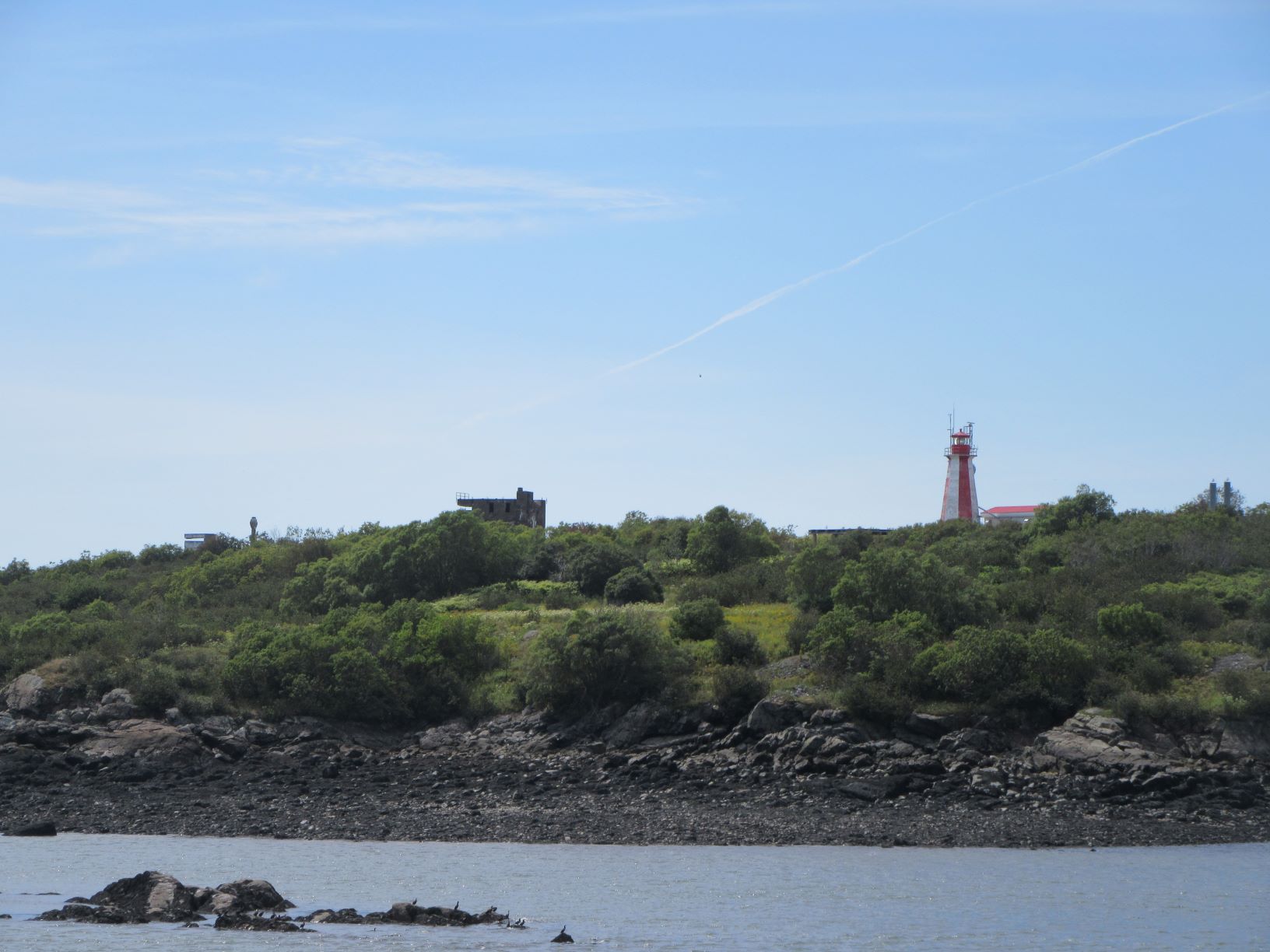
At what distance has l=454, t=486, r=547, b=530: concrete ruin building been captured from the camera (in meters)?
92.2

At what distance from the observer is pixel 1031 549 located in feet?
193

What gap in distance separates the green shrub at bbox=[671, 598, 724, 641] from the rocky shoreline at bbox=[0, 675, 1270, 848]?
6342 mm

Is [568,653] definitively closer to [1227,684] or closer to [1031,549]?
[1227,684]

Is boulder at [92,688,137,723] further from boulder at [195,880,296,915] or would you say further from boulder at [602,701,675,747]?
boulder at [195,880,296,915]

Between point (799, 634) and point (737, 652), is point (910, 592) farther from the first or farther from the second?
point (737, 652)

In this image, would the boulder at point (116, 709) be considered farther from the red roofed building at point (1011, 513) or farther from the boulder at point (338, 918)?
the red roofed building at point (1011, 513)

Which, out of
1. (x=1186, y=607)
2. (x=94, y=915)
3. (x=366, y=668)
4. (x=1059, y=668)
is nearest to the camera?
(x=94, y=915)

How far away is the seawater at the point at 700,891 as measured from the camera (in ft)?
66.6

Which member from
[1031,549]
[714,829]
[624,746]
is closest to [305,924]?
[714,829]

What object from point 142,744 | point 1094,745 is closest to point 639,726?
point 1094,745

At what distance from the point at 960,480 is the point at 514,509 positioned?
29104mm

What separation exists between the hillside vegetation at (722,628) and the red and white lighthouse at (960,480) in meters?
15.6

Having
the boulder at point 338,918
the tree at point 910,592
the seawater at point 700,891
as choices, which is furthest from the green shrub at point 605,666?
the boulder at point 338,918

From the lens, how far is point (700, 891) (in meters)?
24.7
